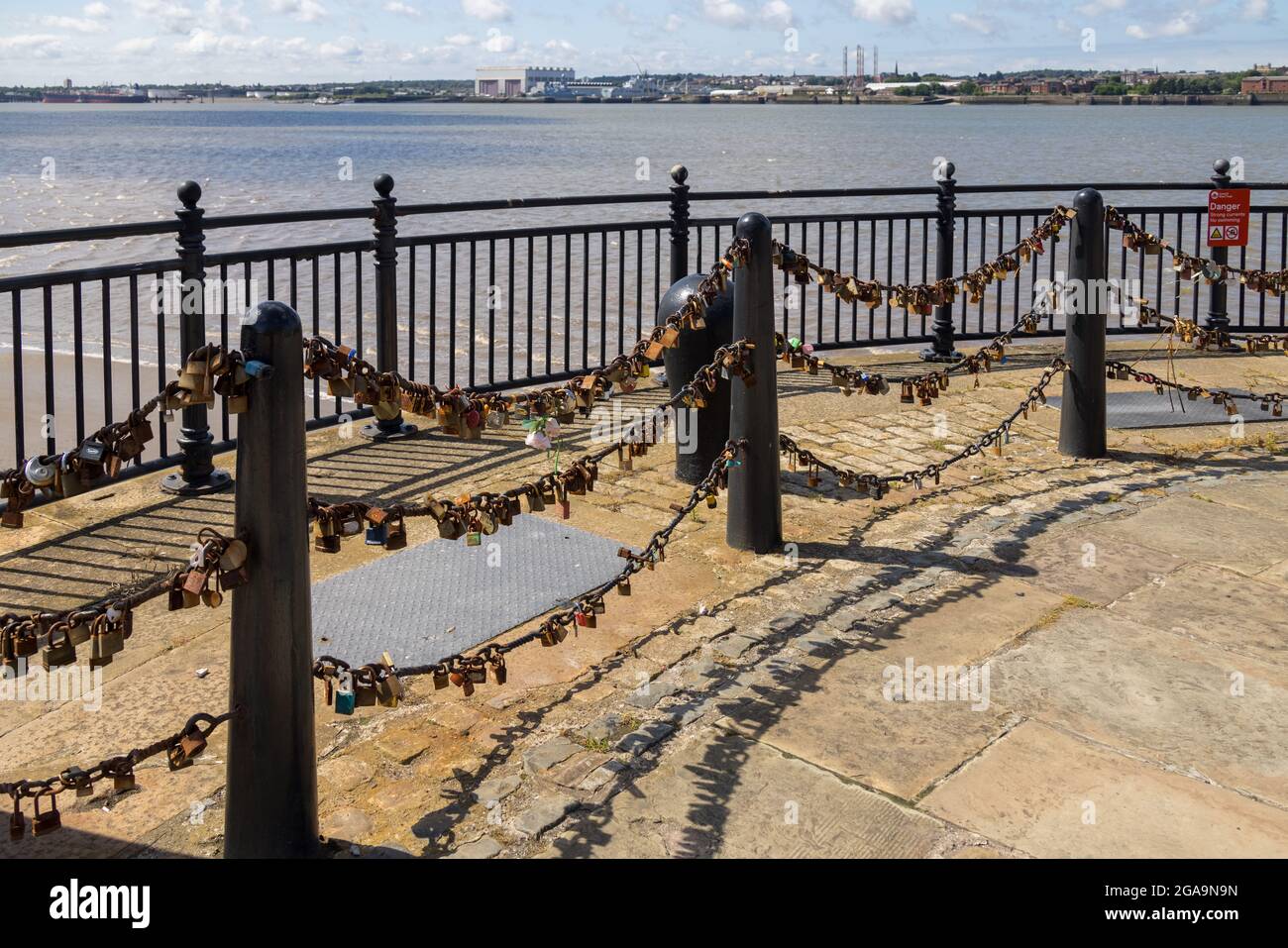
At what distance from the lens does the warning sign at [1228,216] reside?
1171 cm

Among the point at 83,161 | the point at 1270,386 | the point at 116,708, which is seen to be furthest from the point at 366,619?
the point at 83,161

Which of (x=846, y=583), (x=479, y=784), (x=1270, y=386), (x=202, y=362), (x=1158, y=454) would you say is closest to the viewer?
(x=202, y=362)

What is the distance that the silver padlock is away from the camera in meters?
3.82

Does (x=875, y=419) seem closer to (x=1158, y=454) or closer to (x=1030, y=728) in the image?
(x=1158, y=454)

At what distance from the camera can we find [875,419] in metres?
9.53

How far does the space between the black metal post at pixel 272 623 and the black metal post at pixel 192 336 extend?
13.1 feet

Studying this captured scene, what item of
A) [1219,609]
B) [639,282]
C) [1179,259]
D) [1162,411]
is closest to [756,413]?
[1219,609]

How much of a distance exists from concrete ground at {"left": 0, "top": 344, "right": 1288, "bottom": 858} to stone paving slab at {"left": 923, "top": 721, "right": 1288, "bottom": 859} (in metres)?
0.01

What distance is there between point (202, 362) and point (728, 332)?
14.9 ft

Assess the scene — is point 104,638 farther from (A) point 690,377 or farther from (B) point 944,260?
(B) point 944,260

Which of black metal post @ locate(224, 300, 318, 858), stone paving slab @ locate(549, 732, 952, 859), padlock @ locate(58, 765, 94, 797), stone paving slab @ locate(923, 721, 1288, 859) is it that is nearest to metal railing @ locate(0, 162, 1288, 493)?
black metal post @ locate(224, 300, 318, 858)

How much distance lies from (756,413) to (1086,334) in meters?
2.88

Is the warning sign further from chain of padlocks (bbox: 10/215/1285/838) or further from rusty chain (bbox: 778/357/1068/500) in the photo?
chain of padlocks (bbox: 10/215/1285/838)

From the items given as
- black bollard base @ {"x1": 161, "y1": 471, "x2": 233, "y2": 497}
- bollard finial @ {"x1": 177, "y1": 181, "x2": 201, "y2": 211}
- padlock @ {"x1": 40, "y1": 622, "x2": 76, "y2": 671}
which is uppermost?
bollard finial @ {"x1": 177, "y1": 181, "x2": 201, "y2": 211}
